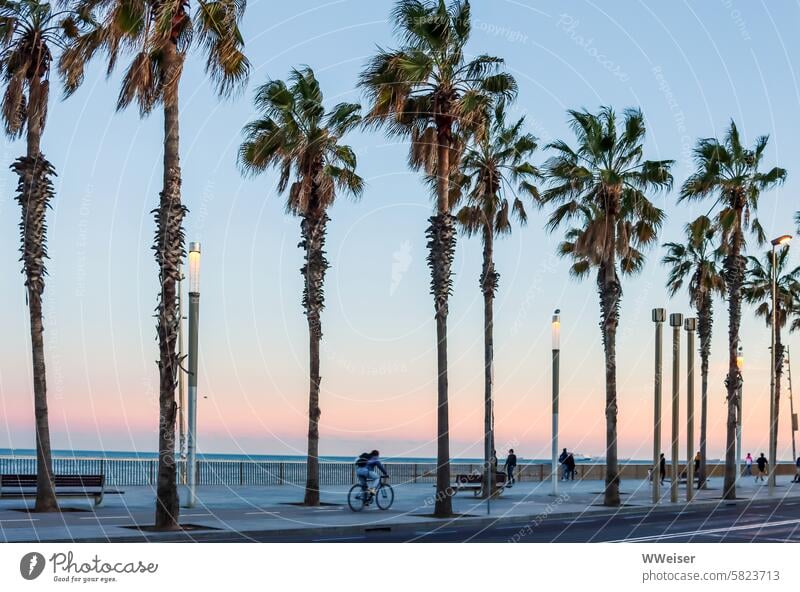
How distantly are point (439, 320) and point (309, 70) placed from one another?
9212mm

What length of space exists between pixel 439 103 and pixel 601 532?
471 inches

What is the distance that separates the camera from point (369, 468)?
3166 centimetres

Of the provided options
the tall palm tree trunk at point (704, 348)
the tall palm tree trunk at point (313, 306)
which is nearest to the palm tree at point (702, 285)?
the tall palm tree trunk at point (704, 348)

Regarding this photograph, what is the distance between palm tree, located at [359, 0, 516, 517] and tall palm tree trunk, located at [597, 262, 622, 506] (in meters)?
9.20

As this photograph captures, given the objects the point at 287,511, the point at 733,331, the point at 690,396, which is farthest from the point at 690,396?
the point at 287,511

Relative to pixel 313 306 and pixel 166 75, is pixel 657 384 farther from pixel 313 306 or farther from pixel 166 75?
pixel 166 75

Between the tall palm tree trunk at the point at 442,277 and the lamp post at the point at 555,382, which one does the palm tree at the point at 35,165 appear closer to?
the tall palm tree trunk at the point at 442,277

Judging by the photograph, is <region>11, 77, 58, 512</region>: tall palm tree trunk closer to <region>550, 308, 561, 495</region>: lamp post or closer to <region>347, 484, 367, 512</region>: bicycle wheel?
<region>347, 484, 367, 512</region>: bicycle wheel

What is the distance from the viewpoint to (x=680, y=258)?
59469mm

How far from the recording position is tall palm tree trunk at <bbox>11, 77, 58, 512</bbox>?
27.8 metres
